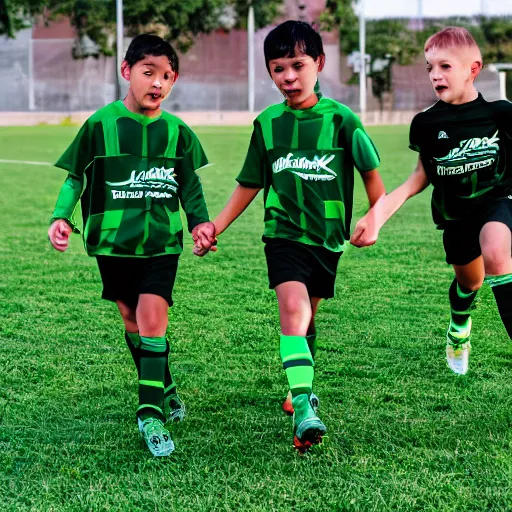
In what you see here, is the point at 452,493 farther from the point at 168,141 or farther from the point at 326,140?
the point at 168,141

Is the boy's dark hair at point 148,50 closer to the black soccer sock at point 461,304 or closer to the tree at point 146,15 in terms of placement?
the black soccer sock at point 461,304

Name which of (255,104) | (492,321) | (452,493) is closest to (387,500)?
(452,493)

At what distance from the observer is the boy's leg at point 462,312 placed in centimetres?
501

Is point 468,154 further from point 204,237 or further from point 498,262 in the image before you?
point 204,237

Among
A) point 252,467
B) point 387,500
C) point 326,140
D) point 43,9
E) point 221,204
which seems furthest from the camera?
point 43,9

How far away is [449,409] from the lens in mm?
4309

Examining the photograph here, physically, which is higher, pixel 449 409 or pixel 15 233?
pixel 449 409

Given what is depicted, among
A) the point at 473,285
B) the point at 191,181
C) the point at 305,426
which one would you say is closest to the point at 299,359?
the point at 305,426

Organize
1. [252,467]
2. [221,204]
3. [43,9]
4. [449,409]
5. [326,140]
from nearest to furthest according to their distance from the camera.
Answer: [252,467] < [326,140] < [449,409] < [221,204] < [43,9]

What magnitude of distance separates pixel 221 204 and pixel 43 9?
38.6 meters

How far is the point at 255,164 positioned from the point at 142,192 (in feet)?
1.49

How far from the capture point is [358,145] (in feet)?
12.8

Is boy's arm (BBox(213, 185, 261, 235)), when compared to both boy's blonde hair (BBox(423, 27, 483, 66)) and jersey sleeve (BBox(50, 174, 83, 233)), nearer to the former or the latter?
jersey sleeve (BBox(50, 174, 83, 233))

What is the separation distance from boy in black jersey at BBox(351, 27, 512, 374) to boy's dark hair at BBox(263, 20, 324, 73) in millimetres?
609
